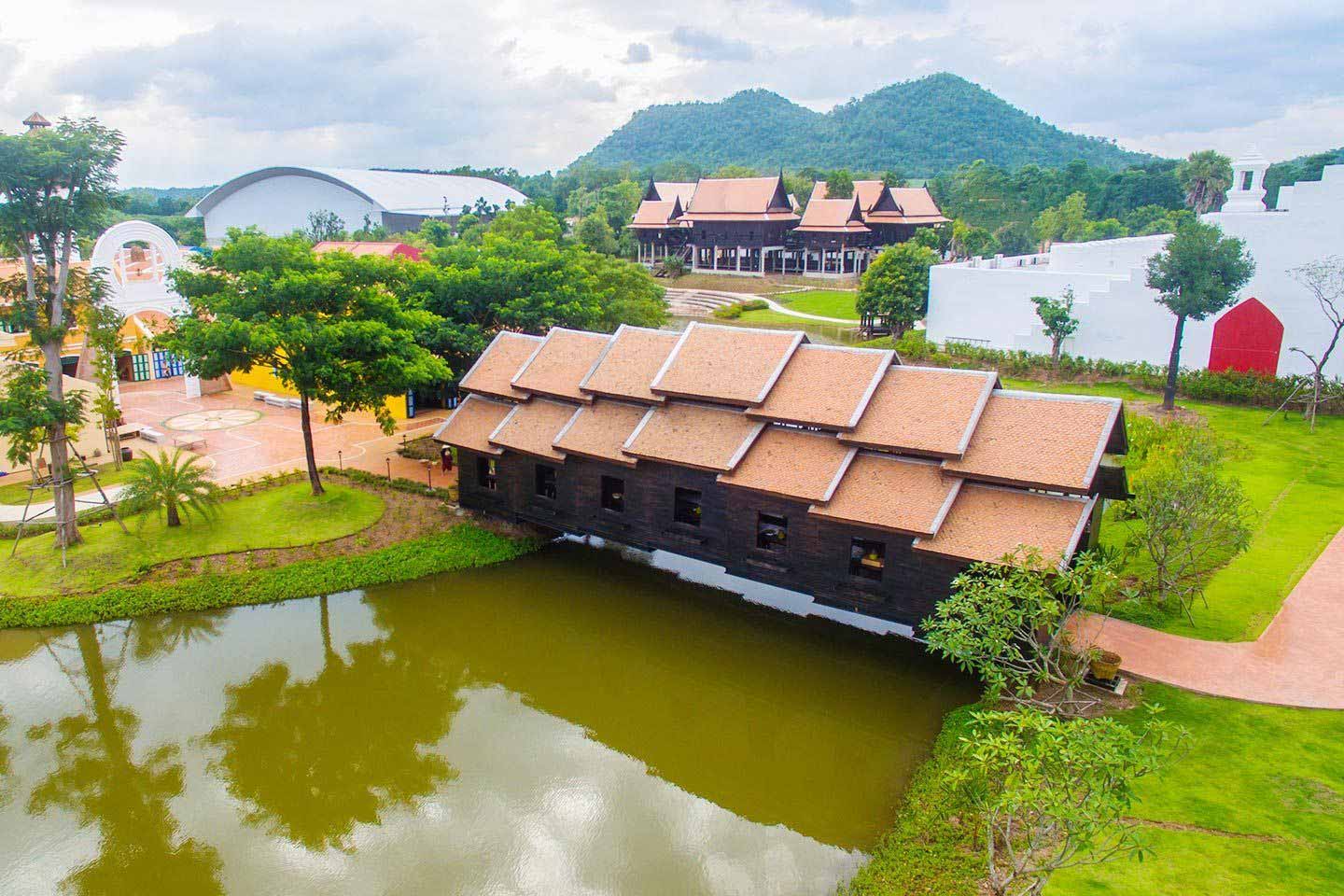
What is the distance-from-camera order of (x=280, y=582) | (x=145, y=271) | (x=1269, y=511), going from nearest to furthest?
(x=280, y=582)
(x=1269, y=511)
(x=145, y=271)

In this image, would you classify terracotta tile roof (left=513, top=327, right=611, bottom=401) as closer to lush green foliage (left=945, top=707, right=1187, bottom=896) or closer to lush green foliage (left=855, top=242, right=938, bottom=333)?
lush green foliage (left=945, top=707, right=1187, bottom=896)

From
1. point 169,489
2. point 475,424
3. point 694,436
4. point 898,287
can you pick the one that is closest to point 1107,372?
point 898,287

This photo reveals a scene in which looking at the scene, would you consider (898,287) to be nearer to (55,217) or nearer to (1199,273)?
(1199,273)

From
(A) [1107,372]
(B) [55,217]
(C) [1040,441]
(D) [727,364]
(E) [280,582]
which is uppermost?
(B) [55,217]

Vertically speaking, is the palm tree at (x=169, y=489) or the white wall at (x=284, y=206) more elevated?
the white wall at (x=284, y=206)

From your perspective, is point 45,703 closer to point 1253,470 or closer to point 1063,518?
point 1063,518

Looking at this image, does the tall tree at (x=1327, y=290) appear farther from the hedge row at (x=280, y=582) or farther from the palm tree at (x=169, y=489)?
the palm tree at (x=169, y=489)

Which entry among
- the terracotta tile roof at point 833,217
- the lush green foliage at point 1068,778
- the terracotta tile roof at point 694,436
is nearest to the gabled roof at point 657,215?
the terracotta tile roof at point 833,217

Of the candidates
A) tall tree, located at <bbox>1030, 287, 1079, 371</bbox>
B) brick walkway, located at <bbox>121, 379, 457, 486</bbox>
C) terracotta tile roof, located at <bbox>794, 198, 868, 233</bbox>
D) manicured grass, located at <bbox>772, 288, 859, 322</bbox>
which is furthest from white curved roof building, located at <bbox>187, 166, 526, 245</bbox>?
tall tree, located at <bbox>1030, 287, 1079, 371</bbox>
